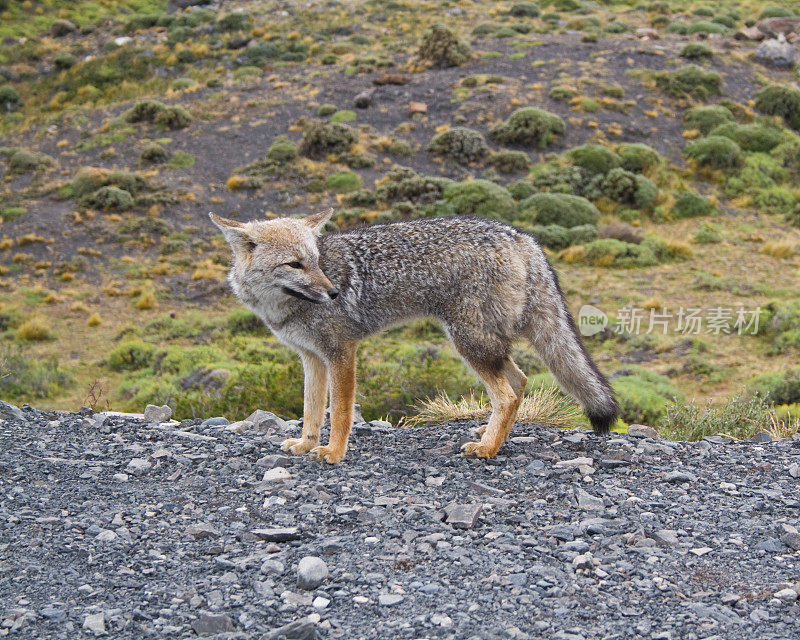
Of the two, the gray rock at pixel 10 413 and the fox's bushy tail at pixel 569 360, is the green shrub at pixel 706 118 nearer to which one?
the fox's bushy tail at pixel 569 360

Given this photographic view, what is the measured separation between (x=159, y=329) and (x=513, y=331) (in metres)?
15.8

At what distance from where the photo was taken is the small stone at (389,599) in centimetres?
405

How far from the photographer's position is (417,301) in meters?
6.66

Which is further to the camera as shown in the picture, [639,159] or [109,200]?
[639,159]

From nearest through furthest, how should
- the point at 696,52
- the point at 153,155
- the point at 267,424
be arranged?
the point at 267,424 → the point at 153,155 → the point at 696,52

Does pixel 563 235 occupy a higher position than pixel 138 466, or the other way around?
pixel 138 466

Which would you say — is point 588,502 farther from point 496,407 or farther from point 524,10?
point 524,10

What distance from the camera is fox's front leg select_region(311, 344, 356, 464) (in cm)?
646

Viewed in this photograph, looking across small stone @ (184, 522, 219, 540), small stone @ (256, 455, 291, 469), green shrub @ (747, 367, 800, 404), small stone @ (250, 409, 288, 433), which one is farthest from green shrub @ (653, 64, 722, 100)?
small stone @ (184, 522, 219, 540)

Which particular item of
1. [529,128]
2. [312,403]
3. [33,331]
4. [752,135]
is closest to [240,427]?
[312,403]

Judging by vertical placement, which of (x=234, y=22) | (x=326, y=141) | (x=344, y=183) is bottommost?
(x=344, y=183)

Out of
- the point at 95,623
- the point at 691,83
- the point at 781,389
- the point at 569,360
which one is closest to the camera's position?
the point at 95,623

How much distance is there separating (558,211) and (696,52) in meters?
21.8

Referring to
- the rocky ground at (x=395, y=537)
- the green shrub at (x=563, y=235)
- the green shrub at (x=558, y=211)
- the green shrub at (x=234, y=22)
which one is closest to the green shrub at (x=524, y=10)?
the green shrub at (x=234, y=22)
